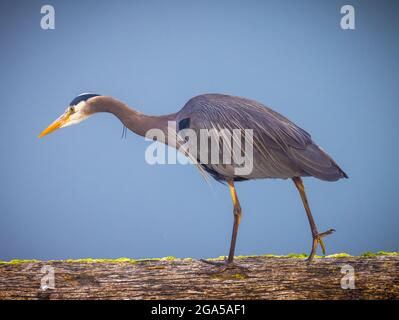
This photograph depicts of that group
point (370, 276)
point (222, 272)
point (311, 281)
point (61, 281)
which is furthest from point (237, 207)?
point (61, 281)

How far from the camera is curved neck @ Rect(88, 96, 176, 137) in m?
2.86

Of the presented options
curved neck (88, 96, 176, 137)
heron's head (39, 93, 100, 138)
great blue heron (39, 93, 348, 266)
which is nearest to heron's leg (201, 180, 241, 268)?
great blue heron (39, 93, 348, 266)

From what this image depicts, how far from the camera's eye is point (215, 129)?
8.76ft

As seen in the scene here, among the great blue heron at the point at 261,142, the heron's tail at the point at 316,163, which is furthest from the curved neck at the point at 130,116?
the heron's tail at the point at 316,163

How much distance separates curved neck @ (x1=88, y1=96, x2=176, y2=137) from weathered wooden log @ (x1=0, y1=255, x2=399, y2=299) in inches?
29.8

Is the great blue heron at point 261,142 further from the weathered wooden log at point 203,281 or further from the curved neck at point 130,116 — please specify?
the weathered wooden log at point 203,281

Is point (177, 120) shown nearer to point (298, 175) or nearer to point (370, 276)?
point (298, 175)

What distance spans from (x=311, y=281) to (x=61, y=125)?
1.60 meters

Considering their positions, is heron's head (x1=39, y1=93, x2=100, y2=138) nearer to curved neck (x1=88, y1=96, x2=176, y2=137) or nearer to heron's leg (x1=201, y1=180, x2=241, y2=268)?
curved neck (x1=88, y1=96, x2=176, y2=137)

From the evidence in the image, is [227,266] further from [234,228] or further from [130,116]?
[130,116]

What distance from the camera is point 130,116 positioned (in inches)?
115

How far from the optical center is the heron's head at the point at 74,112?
2900 mm
